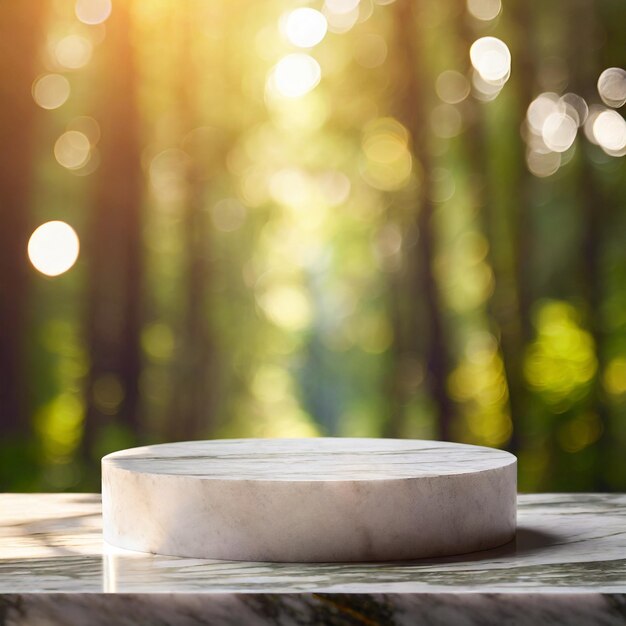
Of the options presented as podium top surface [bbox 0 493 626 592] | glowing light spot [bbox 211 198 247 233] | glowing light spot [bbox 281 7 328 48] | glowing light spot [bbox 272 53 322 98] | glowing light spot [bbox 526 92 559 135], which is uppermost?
glowing light spot [bbox 281 7 328 48]

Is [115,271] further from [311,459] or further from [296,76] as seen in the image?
[311,459]

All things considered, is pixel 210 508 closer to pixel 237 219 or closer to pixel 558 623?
pixel 558 623

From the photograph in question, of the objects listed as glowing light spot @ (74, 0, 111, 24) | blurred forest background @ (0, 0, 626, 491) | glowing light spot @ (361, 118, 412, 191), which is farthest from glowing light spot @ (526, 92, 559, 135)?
glowing light spot @ (74, 0, 111, 24)

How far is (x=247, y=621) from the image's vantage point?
136 centimetres

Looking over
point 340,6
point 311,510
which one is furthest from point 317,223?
point 311,510

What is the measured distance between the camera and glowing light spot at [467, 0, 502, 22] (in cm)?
481

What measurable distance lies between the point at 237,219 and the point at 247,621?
376 cm

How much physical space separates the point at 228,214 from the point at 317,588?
3719mm

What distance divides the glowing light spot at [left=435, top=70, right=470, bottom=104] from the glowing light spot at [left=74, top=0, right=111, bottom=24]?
1.74 meters

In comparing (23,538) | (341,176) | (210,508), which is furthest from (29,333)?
(210,508)

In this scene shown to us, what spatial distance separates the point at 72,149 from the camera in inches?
192

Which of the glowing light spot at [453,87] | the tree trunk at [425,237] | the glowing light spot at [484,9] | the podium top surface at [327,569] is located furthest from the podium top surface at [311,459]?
the glowing light spot at [484,9]

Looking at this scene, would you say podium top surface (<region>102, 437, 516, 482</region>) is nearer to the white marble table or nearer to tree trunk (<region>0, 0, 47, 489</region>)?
the white marble table

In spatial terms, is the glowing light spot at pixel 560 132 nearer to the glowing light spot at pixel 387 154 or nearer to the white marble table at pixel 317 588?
the glowing light spot at pixel 387 154
